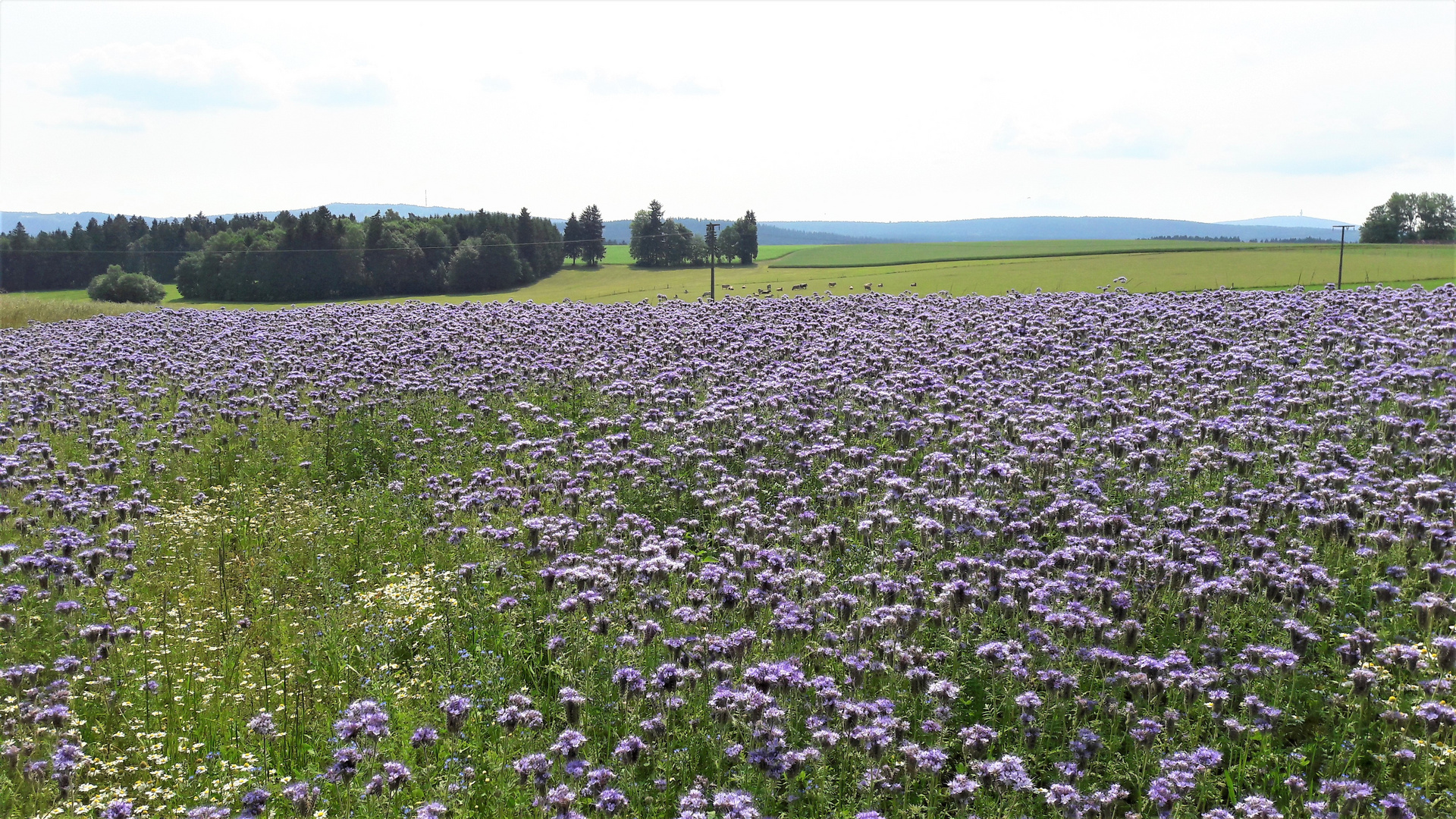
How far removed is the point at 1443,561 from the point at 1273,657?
105 inches

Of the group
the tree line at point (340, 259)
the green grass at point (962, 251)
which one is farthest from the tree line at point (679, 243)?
the tree line at point (340, 259)

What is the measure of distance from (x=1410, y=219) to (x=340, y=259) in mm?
116737

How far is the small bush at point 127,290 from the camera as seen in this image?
6912 centimetres

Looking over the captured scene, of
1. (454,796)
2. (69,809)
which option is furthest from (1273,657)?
(69,809)

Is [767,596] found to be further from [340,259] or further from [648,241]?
[648,241]

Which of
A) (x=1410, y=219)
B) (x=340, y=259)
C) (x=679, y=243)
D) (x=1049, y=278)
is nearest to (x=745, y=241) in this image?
(x=679, y=243)

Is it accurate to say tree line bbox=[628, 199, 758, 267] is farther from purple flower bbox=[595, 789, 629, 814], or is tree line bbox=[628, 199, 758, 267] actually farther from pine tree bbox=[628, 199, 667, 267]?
purple flower bbox=[595, 789, 629, 814]

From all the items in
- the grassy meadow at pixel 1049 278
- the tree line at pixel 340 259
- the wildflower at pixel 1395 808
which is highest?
the tree line at pixel 340 259

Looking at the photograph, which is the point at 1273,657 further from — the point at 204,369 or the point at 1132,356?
the point at 204,369

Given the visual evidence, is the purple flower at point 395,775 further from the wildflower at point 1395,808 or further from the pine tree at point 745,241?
the pine tree at point 745,241

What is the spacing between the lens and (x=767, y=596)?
22.9 ft

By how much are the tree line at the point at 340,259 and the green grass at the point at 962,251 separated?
30.6 metres

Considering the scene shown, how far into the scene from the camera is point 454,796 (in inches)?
210

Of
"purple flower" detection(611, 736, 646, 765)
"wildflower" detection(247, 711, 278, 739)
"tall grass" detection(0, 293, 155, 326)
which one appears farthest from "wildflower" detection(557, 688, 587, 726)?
→ "tall grass" detection(0, 293, 155, 326)
